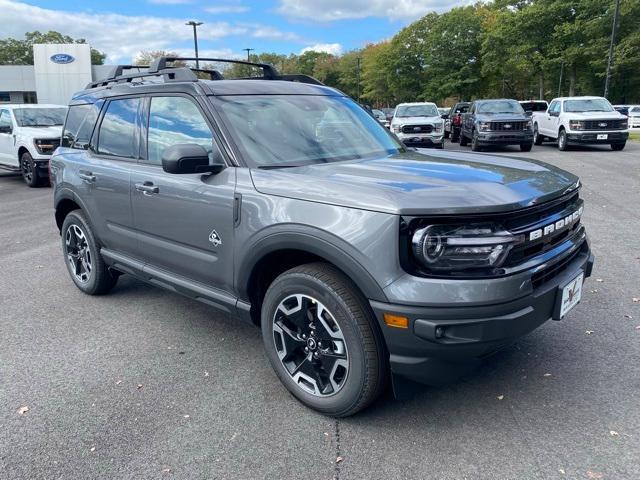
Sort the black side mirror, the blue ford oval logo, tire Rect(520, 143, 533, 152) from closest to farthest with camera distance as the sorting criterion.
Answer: the black side mirror, tire Rect(520, 143, 533, 152), the blue ford oval logo

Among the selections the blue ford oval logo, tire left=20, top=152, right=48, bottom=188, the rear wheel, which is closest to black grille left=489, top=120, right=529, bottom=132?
the rear wheel

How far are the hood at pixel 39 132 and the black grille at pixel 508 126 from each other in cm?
1336

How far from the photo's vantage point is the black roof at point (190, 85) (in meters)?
3.60

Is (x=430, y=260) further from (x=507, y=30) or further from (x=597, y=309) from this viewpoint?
(x=507, y=30)

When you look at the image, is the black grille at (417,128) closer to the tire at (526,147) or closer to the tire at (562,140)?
the tire at (526,147)

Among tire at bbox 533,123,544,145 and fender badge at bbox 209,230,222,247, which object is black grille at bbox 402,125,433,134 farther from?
fender badge at bbox 209,230,222,247

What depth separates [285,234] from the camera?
9.29 ft

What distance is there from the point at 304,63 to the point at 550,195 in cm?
10833

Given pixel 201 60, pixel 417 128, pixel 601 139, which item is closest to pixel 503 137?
pixel 417 128

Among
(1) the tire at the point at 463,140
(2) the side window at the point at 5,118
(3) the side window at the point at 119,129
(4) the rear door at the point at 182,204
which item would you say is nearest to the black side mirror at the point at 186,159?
(4) the rear door at the point at 182,204

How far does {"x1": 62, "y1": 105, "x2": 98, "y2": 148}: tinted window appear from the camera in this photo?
4.72 m

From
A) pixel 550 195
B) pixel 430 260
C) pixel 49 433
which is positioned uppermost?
pixel 550 195

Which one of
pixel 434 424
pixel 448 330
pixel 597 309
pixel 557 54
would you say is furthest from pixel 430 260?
pixel 557 54

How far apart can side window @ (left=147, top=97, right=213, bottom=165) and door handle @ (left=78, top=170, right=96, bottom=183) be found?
0.84m
